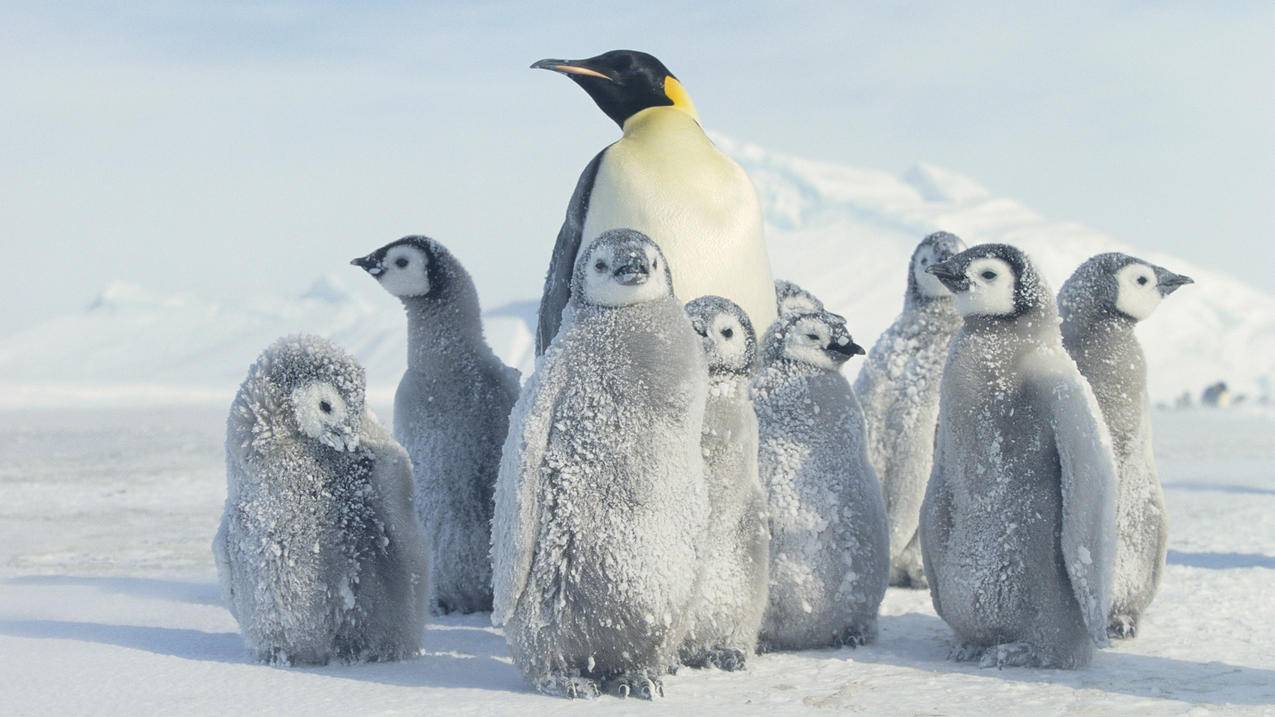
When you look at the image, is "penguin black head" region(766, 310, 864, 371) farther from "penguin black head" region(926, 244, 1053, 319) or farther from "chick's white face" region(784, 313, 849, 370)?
"penguin black head" region(926, 244, 1053, 319)

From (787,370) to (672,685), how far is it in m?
1.16

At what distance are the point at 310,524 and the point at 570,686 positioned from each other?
0.82 metres

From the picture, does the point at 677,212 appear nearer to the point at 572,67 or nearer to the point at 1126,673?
the point at 572,67

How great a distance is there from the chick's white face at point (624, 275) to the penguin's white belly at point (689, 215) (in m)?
1.29

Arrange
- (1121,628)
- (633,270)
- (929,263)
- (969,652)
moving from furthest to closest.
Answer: (929,263)
(1121,628)
(969,652)
(633,270)

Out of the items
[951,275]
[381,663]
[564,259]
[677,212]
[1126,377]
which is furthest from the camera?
[564,259]

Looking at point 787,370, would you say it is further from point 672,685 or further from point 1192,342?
point 1192,342

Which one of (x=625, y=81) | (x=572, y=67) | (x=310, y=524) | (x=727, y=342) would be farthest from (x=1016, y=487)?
(x=572, y=67)

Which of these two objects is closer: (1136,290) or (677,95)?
(1136,290)

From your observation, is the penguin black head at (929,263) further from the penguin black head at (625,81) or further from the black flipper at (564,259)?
the black flipper at (564,259)

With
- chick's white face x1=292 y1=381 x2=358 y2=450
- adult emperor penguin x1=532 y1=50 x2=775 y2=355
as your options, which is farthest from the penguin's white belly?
chick's white face x1=292 y1=381 x2=358 y2=450

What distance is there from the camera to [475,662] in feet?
11.9

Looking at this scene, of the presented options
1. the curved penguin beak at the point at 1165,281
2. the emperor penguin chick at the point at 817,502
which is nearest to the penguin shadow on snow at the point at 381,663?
the emperor penguin chick at the point at 817,502

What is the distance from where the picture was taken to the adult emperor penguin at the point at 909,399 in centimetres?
491
